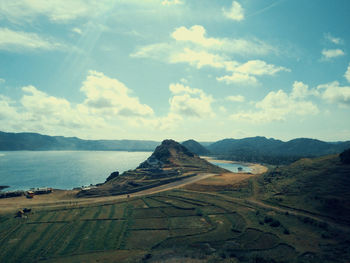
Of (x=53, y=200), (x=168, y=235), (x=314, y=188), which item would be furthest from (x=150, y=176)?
(x=314, y=188)

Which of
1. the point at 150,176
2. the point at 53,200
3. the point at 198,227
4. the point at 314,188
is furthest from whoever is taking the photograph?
the point at 150,176

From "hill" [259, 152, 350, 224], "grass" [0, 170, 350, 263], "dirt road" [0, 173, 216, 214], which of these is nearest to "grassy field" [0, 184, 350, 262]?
"grass" [0, 170, 350, 263]

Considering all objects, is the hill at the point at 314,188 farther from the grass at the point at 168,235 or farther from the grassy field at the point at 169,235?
the grass at the point at 168,235

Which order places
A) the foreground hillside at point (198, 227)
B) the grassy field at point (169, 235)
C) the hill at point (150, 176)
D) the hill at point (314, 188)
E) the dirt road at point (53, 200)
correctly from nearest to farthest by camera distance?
the grassy field at point (169, 235), the foreground hillside at point (198, 227), the hill at point (314, 188), the dirt road at point (53, 200), the hill at point (150, 176)

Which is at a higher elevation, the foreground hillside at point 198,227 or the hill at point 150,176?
the hill at point 150,176

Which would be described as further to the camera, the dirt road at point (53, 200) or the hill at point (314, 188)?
the dirt road at point (53, 200)

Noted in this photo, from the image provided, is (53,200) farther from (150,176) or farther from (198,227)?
(198,227)

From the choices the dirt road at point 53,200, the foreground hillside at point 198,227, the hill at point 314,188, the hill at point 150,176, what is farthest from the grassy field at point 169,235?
the hill at point 150,176
